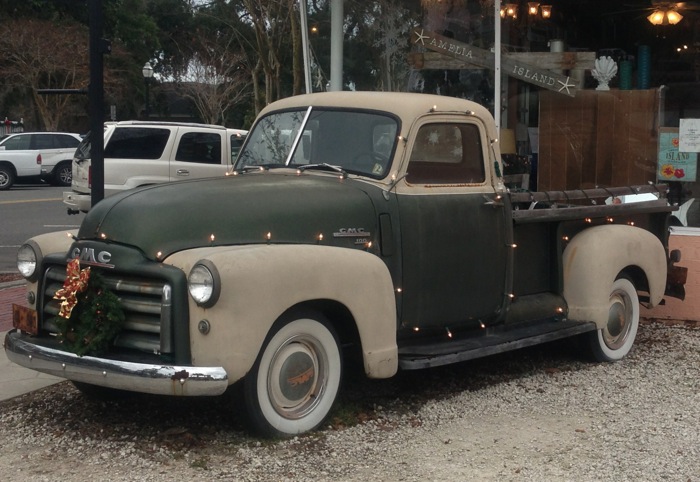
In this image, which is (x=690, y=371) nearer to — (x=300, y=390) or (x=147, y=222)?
(x=300, y=390)

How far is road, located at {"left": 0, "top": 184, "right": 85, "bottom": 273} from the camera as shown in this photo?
14562mm

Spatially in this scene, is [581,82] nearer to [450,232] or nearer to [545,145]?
[545,145]

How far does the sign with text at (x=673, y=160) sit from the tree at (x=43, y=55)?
104ft

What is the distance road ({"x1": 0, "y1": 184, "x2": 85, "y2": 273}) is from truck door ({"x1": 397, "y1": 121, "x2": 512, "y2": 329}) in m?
7.14

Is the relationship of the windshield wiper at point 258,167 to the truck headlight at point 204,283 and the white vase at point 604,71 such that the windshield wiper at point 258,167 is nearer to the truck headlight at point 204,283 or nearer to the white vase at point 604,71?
the truck headlight at point 204,283

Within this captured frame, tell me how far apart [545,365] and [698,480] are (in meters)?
2.59

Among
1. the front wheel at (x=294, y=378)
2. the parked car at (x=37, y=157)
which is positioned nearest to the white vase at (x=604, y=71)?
the front wheel at (x=294, y=378)

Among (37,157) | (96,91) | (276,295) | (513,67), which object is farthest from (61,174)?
(276,295)

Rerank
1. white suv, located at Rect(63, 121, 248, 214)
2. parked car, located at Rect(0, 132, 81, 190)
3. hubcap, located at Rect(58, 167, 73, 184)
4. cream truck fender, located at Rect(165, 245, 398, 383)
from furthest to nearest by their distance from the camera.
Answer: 1. hubcap, located at Rect(58, 167, 73, 184)
2. parked car, located at Rect(0, 132, 81, 190)
3. white suv, located at Rect(63, 121, 248, 214)
4. cream truck fender, located at Rect(165, 245, 398, 383)

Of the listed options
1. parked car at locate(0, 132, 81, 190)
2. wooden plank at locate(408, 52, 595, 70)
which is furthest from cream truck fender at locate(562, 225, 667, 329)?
parked car at locate(0, 132, 81, 190)

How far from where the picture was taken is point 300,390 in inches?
219

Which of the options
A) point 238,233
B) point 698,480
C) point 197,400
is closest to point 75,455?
point 197,400

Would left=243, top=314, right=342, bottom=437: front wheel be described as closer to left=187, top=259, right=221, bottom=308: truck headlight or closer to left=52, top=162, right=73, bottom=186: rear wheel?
left=187, top=259, right=221, bottom=308: truck headlight

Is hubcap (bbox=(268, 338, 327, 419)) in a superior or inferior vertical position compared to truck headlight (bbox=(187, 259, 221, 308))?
inferior
